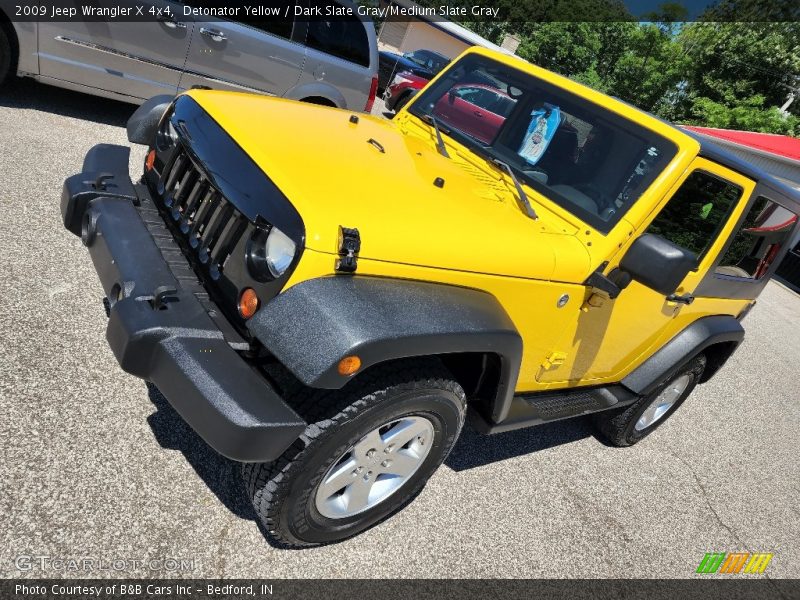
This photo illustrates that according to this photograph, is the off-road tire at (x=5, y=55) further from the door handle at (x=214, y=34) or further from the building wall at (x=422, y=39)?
the building wall at (x=422, y=39)

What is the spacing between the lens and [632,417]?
3.93 m

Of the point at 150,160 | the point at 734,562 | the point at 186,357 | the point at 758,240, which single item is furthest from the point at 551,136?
the point at 734,562

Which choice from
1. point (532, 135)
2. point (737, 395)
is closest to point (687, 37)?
point (737, 395)

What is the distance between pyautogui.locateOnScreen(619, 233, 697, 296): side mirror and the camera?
2.49 meters

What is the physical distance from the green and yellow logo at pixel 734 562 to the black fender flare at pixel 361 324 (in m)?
2.23

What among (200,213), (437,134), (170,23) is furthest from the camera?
(170,23)

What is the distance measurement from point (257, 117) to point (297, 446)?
1.48 metres

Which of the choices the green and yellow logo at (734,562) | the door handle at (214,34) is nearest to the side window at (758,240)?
the green and yellow logo at (734,562)

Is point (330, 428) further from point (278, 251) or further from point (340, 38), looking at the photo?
point (340, 38)

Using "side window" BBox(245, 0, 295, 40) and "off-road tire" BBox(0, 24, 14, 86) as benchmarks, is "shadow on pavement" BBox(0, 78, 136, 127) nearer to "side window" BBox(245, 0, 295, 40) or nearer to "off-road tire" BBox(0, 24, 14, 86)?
"off-road tire" BBox(0, 24, 14, 86)

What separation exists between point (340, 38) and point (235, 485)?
552 cm

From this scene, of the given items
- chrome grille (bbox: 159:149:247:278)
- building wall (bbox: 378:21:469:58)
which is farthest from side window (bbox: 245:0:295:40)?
building wall (bbox: 378:21:469:58)

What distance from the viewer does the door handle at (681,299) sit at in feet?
11.0

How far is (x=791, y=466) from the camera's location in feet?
16.1
